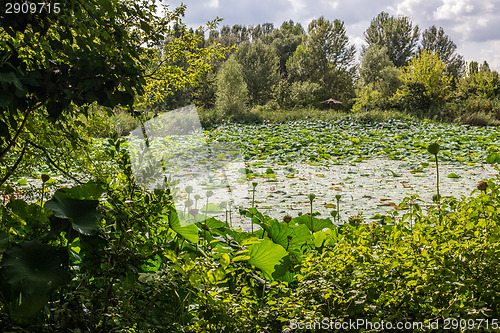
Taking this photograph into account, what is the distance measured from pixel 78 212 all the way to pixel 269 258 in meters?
0.59

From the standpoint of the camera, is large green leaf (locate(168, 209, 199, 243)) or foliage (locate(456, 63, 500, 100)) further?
foliage (locate(456, 63, 500, 100))

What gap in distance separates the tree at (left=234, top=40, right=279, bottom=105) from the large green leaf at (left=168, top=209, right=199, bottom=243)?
18.9 meters

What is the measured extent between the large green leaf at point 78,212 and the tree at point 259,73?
19.2 metres

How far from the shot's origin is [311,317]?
2.98 feet

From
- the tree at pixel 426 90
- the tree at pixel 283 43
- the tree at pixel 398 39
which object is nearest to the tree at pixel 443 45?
the tree at pixel 398 39

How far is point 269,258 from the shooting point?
1184 millimetres

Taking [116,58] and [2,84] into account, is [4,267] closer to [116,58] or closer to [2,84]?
[2,84]

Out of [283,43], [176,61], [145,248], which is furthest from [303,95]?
[145,248]

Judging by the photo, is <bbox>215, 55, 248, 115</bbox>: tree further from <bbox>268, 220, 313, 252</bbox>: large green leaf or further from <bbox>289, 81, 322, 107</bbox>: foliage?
<bbox>268, 220, 313, 252</bbox>: large green leaf

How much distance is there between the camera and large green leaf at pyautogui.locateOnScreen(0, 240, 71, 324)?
0.80 metres

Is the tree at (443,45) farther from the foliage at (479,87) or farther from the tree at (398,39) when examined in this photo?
the foliage at (479,87)

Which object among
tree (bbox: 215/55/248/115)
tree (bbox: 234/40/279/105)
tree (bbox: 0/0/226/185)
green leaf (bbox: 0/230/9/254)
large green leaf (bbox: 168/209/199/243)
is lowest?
large green leaf (bbox: 168/209/199/243)

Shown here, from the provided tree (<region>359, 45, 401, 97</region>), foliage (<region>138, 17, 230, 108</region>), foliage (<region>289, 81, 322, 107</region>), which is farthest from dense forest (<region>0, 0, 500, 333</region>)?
tree (<region>359, 45, 401, 97</region>)

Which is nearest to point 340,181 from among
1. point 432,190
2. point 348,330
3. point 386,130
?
point 432,190
